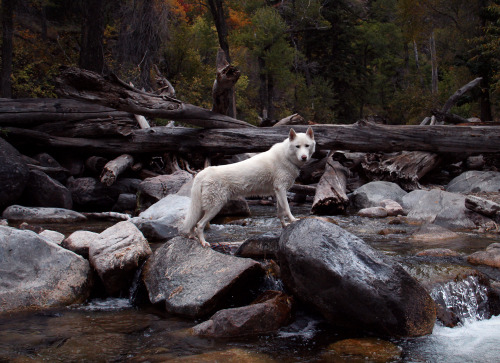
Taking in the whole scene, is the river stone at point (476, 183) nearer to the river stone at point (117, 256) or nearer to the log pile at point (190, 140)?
the log pile at point (190, 140)

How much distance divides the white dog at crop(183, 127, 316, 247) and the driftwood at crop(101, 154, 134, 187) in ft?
20.0

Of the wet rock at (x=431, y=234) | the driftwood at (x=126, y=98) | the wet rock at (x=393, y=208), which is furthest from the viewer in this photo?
the wet rock at (x=393, y=208)

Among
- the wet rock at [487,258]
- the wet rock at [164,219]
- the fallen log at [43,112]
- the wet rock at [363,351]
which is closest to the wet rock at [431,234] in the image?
the wet rock at [487,258]

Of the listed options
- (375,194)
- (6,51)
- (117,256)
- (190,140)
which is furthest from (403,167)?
(6,51)

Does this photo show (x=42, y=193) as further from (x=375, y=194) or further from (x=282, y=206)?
(x=375, y=194)

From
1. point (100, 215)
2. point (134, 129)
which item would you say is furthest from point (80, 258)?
point (134, 129)

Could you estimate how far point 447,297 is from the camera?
502 cm

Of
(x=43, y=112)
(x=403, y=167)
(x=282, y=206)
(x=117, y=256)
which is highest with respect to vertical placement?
(x=43, y=112)

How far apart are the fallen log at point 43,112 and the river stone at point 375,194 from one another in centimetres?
759

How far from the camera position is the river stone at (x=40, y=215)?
383 inches

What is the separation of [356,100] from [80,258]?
3303 cm

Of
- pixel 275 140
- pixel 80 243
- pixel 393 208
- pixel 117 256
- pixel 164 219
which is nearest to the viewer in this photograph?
pixel 117 256

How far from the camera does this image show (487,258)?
19.4 ft

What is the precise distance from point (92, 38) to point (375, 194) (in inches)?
439
